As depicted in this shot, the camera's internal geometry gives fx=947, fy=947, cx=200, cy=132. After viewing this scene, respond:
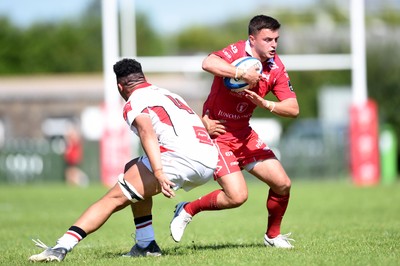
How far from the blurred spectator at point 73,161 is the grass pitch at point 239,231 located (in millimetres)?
6774

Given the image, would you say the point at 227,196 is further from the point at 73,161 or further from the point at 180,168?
the point at 73,161

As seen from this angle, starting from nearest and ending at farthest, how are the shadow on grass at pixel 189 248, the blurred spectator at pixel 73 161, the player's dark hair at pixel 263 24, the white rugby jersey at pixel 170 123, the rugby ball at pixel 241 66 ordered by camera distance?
the white rugby jersey at pixel 170 123 < the rugby ball at pixel 241 66 < the player's dark hair at pixel 263 24 < the shadow on grass at pixel 189 248 < the blurred spectator at pixel 73 161

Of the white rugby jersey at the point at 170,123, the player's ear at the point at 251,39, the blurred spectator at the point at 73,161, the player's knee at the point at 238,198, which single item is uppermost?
the player's ear at the point at 251,39

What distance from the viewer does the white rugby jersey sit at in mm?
8008

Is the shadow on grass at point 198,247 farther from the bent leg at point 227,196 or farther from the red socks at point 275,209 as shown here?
the bent leg at point 227,196

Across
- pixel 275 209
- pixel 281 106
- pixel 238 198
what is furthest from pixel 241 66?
pixel 275 209

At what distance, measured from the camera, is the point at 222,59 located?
8.58 metres

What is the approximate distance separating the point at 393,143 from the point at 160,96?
21750 millimetres

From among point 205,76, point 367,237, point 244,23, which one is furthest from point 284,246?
point 244,23

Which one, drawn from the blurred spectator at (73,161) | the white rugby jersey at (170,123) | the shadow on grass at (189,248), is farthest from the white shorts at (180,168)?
the blurred spectator at (73,161)

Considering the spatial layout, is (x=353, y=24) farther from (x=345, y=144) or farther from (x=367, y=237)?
(x=367, y=237)

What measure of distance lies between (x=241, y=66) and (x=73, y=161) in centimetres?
2114

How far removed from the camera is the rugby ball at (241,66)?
843cm

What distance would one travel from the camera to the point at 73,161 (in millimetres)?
29078
